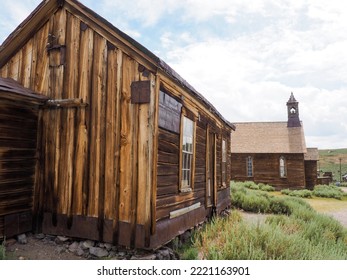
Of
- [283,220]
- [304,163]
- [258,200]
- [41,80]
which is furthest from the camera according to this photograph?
[304,163]

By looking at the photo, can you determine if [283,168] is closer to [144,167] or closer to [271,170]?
[271,170]

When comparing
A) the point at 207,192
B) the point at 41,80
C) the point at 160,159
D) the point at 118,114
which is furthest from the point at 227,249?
the point at 41,80

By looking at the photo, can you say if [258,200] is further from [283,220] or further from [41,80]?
[41,80]

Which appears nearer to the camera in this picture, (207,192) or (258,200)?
(207,192)

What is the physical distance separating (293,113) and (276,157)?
19.4 feet

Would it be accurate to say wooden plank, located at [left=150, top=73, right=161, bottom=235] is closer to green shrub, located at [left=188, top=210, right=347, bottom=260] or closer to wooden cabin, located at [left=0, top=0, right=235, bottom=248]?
wooden cabin, located at [left=0, top=0, right=235, bottom=248]

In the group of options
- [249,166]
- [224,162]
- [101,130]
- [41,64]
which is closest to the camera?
Answer: [101,130]

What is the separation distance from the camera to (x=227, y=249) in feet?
17.3

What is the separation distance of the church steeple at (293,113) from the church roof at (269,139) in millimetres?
539

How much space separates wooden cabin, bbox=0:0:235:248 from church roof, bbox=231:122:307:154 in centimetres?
2018

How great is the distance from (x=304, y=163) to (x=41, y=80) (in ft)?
83.5

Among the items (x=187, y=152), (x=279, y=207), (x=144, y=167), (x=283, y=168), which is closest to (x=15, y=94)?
(x=144, y=167)

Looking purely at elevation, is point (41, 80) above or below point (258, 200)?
above

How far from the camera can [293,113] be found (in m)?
28.7
